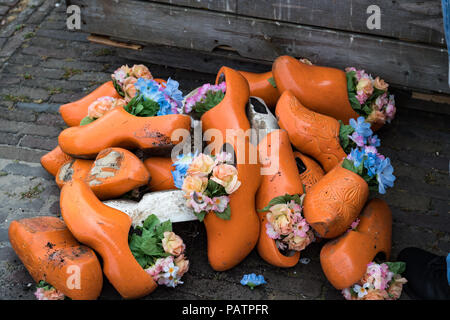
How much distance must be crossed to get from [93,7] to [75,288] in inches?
73.6

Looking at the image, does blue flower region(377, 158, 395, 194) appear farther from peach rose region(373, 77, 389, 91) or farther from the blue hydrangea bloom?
peach rose region(373, 77, 389, 91)

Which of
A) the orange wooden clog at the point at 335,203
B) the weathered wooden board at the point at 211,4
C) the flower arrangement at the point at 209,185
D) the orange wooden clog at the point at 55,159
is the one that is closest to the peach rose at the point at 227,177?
the flower arrangement at the point at 209,185

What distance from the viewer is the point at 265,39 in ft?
9.78

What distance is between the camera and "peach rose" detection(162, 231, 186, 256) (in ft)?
6.96

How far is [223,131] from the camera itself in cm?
241

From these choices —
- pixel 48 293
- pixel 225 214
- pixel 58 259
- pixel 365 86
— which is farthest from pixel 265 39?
pixel 48 293

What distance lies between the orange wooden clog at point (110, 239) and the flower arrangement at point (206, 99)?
0.71 metres

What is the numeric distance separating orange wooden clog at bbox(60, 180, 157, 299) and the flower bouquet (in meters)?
1.12

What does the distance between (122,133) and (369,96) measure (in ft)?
4.31

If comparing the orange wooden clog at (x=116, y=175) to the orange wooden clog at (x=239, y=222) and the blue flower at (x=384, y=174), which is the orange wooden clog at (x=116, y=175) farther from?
the blue flower at (x=384, y=174)

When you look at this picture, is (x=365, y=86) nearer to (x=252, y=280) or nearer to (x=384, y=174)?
(x=384, y=174)

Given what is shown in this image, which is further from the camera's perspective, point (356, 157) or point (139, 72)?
point (139, 72)

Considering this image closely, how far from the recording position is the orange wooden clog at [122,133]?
2355mm

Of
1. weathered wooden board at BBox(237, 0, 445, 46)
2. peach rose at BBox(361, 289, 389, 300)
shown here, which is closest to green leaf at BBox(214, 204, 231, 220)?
peach rose at BBox(361, 289, 389, 300)
